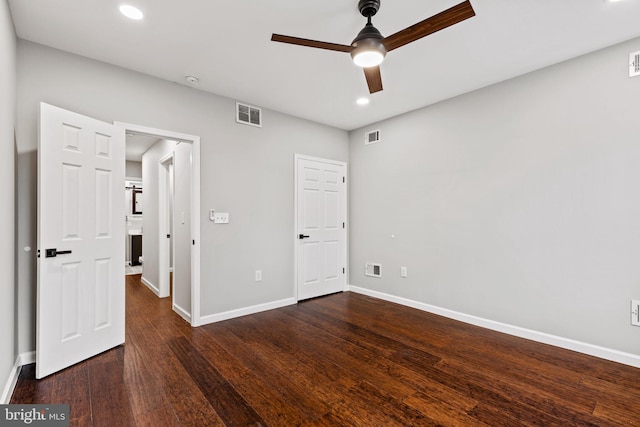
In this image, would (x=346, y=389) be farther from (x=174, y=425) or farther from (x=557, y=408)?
(x=557, y=408)

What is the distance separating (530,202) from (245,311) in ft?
11.3

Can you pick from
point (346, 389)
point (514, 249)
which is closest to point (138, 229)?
point (346, 389)

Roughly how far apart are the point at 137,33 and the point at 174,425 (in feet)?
9.38

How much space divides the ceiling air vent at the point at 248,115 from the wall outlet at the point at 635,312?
4.17 m

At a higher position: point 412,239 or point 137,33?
point 137,33

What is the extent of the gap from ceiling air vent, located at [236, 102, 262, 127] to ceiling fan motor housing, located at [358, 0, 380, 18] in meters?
2.12

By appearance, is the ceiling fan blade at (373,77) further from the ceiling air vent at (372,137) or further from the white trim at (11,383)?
the white trim at (11,383)

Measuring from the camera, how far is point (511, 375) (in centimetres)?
240

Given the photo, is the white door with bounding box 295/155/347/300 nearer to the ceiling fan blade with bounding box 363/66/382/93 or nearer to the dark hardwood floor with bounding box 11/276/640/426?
the dark hardwood floor with bounding box 11/276/640/426

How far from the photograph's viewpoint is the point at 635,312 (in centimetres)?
253

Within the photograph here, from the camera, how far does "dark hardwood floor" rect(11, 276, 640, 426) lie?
6.24ft

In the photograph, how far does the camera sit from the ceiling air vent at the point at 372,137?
4.67m

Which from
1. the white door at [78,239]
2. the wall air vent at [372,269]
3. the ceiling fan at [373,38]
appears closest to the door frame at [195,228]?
the white door at [78,239]

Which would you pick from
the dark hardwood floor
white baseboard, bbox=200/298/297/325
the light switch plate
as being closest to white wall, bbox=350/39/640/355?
the dark hardwood floor
